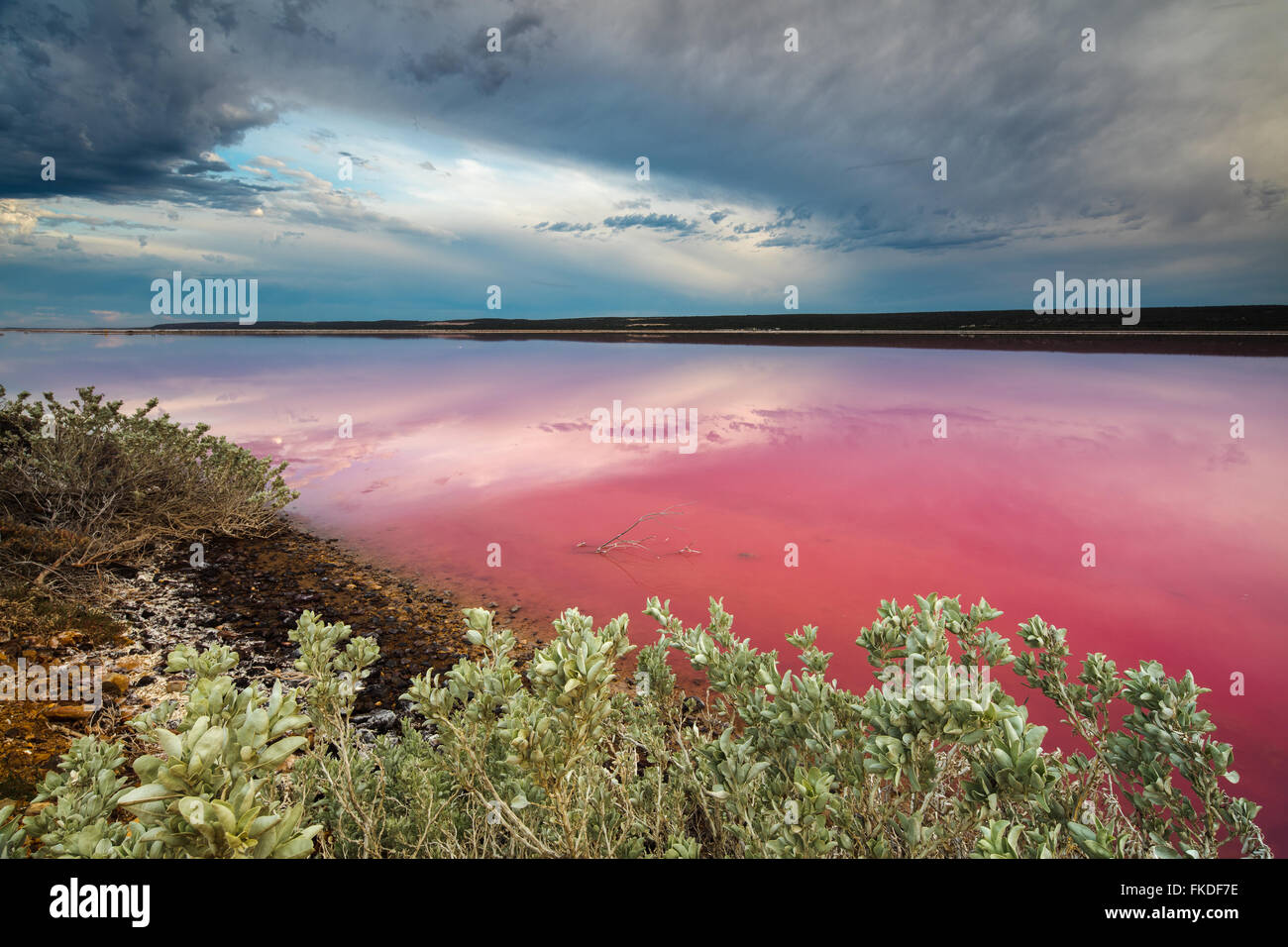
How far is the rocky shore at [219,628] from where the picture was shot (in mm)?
3418

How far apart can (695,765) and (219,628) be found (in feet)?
16.2

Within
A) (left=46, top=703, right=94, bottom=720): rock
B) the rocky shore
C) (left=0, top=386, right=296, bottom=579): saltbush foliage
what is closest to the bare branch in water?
the rocky shore

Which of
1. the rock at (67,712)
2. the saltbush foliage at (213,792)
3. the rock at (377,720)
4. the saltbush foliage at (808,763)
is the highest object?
the saltbush foliage at (213,792)

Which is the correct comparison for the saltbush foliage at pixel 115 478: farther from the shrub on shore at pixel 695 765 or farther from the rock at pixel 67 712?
the shrub on shore at pixel 695 765

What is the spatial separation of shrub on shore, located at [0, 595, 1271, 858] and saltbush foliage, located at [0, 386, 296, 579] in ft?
19.2

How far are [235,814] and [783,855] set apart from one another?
142cm

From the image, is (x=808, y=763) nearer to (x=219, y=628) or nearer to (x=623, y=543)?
(x=623, y=543)

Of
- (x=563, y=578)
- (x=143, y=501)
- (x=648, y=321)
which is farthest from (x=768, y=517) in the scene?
(x=648, y=321)

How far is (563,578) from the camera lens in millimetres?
6156

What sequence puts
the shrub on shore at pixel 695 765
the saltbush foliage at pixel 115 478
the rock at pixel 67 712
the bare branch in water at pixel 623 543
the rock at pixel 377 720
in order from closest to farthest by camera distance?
the shrub on shore at pixel 695 765 → the rock at pixel 67 712 → the rock at pixel 377 720 → the saltbush foliage at pixel 115 478 → the bare branch in water at pixel 623 543

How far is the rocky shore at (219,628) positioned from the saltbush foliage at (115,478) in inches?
14.9

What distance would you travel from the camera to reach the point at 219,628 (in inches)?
193

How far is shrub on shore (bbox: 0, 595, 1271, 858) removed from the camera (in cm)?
112

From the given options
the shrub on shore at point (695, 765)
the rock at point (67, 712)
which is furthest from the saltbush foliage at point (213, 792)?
the rock at point (67, 712)
